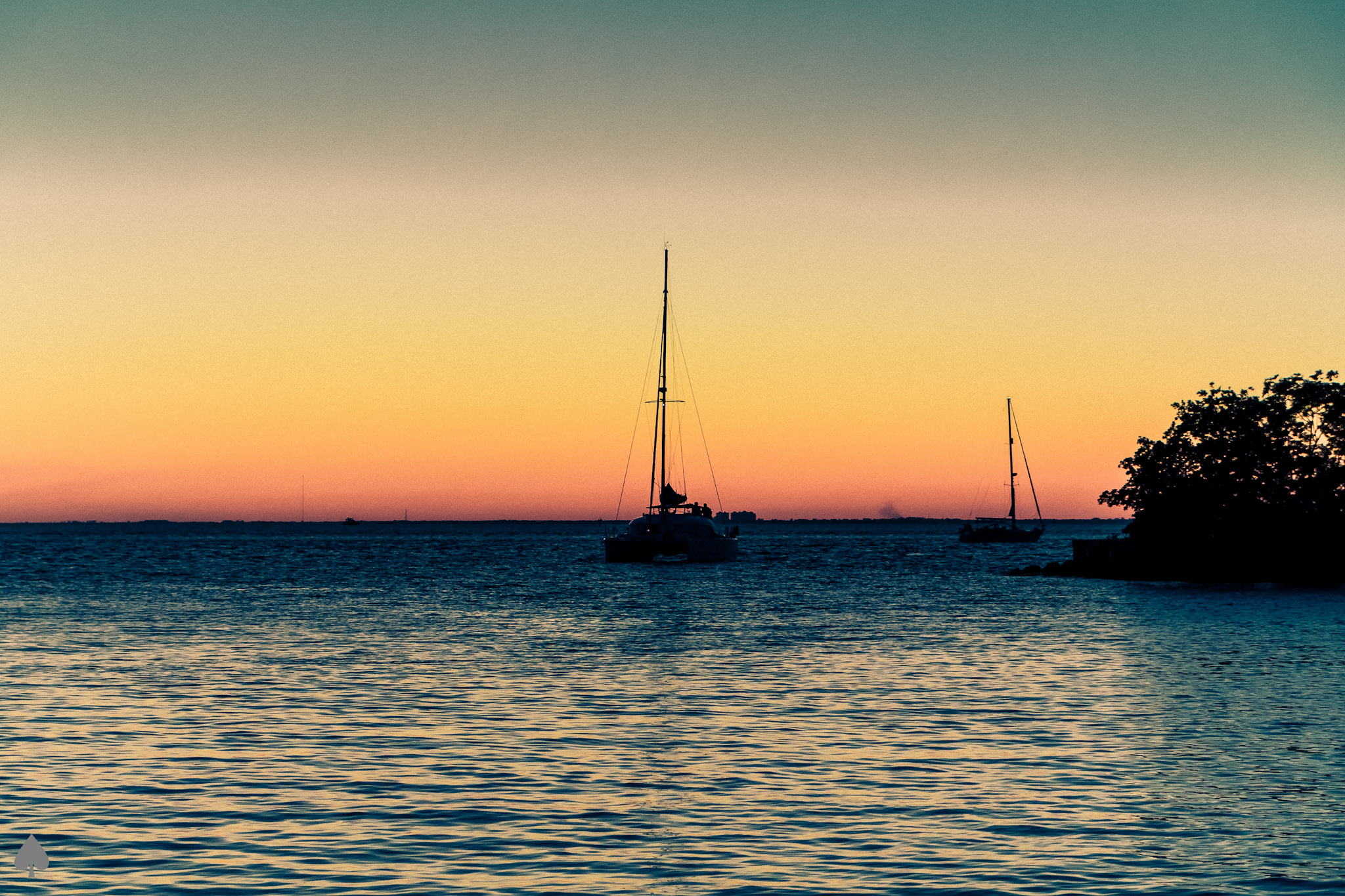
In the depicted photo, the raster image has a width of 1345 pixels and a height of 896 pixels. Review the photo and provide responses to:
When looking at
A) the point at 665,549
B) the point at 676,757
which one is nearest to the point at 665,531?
the point at 665,549

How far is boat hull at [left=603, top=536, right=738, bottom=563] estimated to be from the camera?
97.2 meters

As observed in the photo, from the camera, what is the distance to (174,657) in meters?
36.2

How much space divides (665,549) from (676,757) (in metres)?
77.2

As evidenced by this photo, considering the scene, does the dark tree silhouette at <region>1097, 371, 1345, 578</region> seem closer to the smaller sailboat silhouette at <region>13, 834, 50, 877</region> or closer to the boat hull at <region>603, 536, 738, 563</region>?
the boat hull at <region>603, 536, 738, 563</region>

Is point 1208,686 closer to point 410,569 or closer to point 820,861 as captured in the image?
point 820,861

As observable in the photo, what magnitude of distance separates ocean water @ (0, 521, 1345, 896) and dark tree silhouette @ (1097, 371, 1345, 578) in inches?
1026

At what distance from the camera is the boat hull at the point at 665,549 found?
97.2 m

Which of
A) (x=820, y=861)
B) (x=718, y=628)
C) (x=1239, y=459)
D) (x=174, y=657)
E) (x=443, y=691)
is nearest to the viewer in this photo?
(x=820, y=861)

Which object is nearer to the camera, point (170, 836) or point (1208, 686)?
point (170, 836)

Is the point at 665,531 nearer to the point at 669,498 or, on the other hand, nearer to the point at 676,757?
the point at 669,498

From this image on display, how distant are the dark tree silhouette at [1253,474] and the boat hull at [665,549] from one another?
33714 millimetres

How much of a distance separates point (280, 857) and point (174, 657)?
2428 centimetres

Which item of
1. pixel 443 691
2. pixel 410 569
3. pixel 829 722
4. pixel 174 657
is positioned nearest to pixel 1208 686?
pixel 829 722

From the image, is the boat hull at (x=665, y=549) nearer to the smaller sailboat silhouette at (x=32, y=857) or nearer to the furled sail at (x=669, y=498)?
the furled sail at (x=669, y=498)
